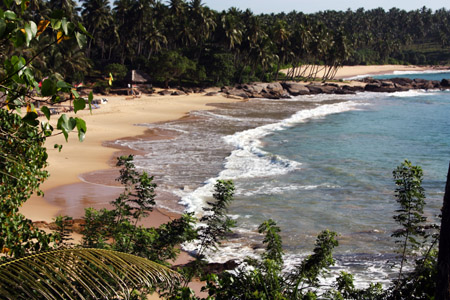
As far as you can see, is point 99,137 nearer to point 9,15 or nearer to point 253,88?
point 9,15

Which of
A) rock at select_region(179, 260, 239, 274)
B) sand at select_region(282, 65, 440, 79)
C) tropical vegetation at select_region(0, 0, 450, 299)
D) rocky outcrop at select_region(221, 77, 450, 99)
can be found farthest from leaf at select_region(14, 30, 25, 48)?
sand at select_region(282, 65, 440, 79)

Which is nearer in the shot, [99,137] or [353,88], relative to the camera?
[99,137]

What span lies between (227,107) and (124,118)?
14.1m

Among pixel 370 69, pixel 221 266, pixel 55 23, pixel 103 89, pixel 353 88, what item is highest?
pixel 370 69

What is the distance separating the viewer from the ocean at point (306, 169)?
13.2 m

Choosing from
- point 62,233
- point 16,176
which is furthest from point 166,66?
point 62,233

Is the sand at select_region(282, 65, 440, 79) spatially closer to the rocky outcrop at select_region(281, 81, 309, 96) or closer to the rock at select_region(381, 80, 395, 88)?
the rock at select_region(381, 80, 395, 88)

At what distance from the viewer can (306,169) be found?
72.8 feet

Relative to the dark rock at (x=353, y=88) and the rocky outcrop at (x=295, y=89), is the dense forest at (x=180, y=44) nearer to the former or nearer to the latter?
the rocky outcrop at (x=295, y=89)

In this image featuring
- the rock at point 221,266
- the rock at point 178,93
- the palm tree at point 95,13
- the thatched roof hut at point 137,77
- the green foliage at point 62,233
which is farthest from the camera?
the palm tree at point 95,13

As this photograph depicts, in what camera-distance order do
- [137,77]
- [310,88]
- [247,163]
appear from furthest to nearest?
[310,88], [137,77], [247,163]

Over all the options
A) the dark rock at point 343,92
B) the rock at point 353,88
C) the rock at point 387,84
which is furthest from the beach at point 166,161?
the rock at point 387,84

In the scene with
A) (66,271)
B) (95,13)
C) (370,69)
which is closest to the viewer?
(66,271)

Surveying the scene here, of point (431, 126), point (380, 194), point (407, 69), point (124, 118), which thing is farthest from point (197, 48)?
point (407, 69)
